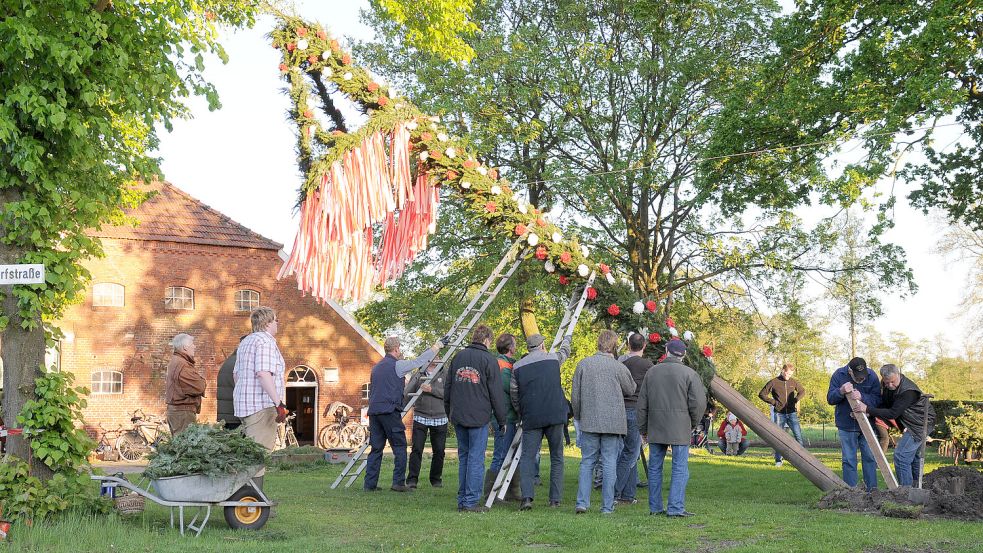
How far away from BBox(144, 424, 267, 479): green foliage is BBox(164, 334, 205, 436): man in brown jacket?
98.9 inches

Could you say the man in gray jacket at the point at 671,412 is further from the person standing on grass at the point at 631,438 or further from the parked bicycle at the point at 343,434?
the parked bicycle at the point at 343,434

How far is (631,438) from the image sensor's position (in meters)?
10.7

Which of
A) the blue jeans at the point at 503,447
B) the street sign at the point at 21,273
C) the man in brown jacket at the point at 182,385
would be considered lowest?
the blue jeans at the point at 503,447

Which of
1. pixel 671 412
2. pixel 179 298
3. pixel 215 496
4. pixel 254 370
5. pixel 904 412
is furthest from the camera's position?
pixel 179 298

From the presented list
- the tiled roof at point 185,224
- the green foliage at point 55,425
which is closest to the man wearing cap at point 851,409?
the green foliage at point 55,425

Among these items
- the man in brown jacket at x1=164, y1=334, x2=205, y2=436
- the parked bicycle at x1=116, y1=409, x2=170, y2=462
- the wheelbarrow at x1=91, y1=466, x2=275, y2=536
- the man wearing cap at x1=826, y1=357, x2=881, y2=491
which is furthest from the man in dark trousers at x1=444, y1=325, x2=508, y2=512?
the parked bicycle at x1=116, y1=409, x2=170, y2=462

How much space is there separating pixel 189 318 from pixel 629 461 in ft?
60.8

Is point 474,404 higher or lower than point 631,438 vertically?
higher

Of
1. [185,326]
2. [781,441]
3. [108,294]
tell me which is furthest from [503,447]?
[108,294]

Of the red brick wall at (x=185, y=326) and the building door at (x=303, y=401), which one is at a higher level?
the red brick wall at (x=185, y=326)

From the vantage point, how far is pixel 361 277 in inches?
440

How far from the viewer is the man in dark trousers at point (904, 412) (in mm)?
10281

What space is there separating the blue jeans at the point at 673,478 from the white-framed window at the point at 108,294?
19919 mm

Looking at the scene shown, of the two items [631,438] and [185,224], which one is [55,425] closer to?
[631,438]
